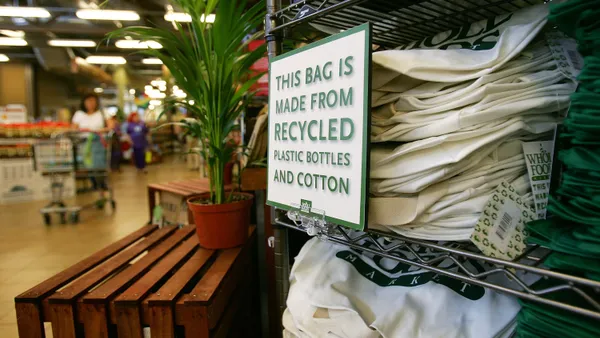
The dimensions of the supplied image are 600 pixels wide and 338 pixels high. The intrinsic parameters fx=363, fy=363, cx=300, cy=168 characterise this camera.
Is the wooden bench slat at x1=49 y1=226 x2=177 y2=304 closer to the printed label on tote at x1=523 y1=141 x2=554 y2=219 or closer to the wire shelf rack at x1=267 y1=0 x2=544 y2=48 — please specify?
the wire shelf rack at x1=267 y1=0 x2=544 y2=48

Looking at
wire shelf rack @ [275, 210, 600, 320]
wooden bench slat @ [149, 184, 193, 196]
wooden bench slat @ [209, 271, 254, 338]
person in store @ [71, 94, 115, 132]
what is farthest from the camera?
person in store @ [71, 94, 115, 132]

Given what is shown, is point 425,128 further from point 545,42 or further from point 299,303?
point 299,303

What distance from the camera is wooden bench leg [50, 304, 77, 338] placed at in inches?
42.9

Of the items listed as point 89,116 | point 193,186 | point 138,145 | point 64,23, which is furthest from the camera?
point 138,145

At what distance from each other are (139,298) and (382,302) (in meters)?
0.74

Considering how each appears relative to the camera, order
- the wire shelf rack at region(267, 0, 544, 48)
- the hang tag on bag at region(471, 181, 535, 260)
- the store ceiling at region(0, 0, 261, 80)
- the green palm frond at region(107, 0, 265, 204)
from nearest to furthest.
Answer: the hang tag on bag at region(471, 181, 535, 260)
the wire shelf rack at region(267, 0, 544, 48)
the green palm frond at region(107, 0, 265, 204)
the store ceiling at region(0, 0, 261, 80)

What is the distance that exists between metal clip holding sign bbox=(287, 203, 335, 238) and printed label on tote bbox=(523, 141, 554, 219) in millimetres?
365

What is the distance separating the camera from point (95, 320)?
3.55 feet

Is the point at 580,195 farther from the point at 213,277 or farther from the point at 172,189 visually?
the point at 172,189

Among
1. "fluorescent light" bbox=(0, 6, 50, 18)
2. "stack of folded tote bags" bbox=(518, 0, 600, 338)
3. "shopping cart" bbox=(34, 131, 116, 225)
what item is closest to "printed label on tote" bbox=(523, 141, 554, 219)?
"stack of folded tote bags" bbox=(518, 0, 600, 338)

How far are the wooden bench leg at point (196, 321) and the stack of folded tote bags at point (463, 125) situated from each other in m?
0.64

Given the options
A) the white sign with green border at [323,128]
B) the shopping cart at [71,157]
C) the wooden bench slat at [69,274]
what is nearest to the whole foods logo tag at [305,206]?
Result: the white sign with green border at [323,128]

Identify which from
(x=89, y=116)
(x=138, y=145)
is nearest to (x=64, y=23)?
(x=138, y=145)

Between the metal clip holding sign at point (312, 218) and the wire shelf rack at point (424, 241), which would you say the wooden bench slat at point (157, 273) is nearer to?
the wire shelf rack at point (424, 241)
